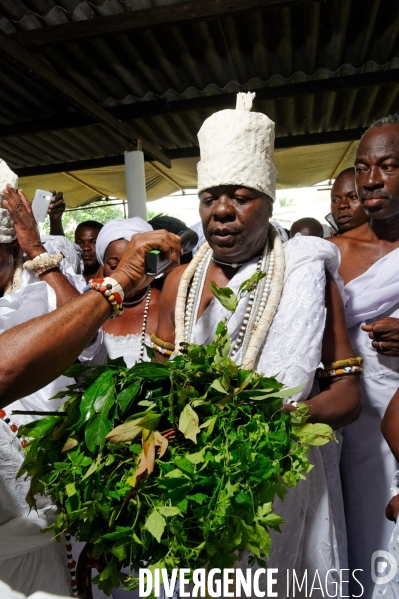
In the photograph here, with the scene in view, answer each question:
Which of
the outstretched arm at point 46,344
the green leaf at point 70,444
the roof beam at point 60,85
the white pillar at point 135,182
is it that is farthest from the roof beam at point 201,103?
the green leaf at point 70,444

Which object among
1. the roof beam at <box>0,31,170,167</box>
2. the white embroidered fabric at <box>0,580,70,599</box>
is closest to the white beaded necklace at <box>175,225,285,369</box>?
the white embroidered fabric at <box>0,580,70,599</box>

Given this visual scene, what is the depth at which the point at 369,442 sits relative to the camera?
221 cm

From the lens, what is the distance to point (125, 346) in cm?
290

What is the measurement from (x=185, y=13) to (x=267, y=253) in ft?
8.93

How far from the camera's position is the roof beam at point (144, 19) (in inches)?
147

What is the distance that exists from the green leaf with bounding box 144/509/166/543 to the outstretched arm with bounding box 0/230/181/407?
17.6 inches

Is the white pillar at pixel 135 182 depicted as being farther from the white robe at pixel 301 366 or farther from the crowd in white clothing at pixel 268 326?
the white robe at pixel 301 366

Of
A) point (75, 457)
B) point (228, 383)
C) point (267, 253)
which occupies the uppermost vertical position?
point (267, 253)

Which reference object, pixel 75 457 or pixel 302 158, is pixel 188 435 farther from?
pixel 302 158

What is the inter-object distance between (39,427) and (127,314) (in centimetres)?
187

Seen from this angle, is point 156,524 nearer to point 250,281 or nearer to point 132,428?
point 132,428

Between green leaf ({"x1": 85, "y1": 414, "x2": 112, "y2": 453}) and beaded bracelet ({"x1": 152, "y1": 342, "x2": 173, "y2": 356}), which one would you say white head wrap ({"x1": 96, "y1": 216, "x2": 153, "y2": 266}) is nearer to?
beaded bracelet ({"x1": 152, "y1": 342, "x2": 173, "y2": 356})

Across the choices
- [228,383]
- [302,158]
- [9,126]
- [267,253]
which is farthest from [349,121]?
[228,383]

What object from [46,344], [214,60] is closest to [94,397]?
[46,344]
